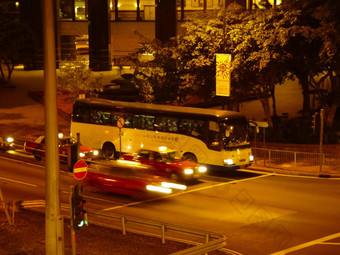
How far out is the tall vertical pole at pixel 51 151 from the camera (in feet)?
38.6

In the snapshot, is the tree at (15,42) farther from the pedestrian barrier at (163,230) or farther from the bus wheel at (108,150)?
the pedestrian barrier at (163,230)

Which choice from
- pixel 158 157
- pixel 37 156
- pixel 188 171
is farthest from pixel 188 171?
pixel 37 156

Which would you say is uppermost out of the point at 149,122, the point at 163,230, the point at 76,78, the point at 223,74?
the point at 223,74

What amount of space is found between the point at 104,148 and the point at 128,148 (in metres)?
1.70

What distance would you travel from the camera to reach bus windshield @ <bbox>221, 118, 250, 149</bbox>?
26.0m

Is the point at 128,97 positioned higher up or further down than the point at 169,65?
further down

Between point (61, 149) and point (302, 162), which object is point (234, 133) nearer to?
point (302, 162)

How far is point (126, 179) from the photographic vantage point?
71.5 feet

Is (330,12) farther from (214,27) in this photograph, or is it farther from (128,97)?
(128,97)

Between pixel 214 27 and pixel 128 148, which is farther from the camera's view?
pixel 214 27

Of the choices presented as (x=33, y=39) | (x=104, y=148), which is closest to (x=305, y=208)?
(x=104, y=148)

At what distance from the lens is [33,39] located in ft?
185

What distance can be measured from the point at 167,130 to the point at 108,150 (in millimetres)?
4221

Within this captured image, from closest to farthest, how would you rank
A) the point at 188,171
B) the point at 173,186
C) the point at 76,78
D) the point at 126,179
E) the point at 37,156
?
1. the point at 126,179
2. the point at 173,186
3. the point at 188,171
4. the point at 37,156
5. the point at 76,78
